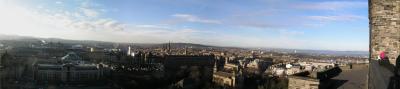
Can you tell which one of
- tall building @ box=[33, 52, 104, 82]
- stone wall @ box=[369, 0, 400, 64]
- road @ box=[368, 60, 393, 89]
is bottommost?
tall building @ box=[33, 52, 104, 82]

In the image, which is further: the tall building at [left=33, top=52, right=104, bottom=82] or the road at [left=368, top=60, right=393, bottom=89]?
the tall building at [left=33, top=52, right=104, bottom=82]

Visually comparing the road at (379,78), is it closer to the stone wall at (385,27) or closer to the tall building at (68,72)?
the stone wall at (385,27)

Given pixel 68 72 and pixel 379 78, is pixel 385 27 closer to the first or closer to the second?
pixel 379 78

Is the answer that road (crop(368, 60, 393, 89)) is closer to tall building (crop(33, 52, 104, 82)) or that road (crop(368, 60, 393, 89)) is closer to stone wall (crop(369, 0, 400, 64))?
stone wall (crop(369, 0, 400, 64))

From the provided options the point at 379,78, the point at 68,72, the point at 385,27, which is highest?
the point at 385,27

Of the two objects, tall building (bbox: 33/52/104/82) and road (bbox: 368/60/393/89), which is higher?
road (bbox: 368/60/393/89)

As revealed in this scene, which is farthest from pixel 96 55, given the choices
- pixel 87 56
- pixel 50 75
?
pixel 50 75

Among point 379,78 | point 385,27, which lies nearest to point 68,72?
point 385,27

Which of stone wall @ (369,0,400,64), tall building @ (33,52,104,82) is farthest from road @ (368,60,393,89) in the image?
tall building @ (33,52,104,82)

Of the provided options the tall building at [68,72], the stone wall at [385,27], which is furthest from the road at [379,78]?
the tall building at [68,72]

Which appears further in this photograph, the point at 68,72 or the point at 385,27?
the point at 68,72
